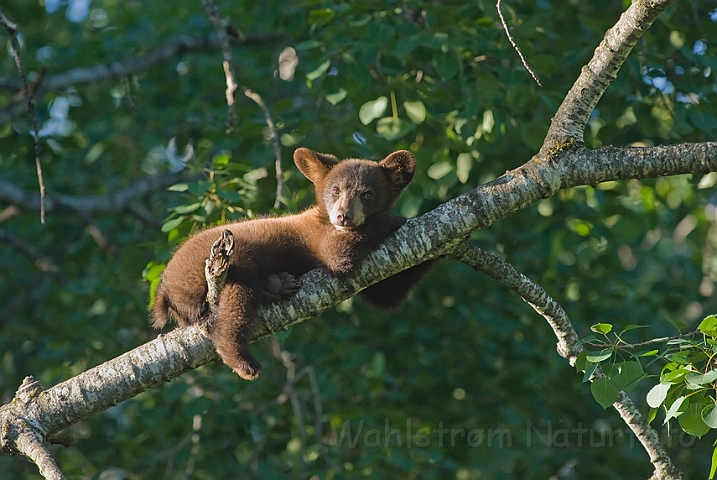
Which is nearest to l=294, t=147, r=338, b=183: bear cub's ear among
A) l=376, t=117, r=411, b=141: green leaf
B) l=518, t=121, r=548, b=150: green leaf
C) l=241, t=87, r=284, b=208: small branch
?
l=241, t=87, r=284, b=208: small branch

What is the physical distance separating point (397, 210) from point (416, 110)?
108 centimetres

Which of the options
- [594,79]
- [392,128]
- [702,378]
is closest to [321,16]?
[392,128]

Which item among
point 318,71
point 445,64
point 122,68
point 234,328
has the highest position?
point 445,64

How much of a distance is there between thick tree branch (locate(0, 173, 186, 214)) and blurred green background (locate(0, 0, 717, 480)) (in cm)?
8

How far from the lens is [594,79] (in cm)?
381

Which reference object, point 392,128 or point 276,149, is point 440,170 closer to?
point 392,128

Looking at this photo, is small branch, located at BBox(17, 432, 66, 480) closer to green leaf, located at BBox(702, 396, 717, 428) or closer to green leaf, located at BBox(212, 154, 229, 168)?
green leaf, located at BBox(212, 154, 229, 168)

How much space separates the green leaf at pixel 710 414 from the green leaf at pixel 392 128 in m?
3.29

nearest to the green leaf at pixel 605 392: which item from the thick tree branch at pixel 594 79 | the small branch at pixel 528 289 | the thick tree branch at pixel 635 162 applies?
the small branch at pixel 528 289

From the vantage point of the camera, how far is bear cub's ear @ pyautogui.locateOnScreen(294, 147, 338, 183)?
500 centimetres

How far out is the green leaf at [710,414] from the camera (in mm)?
2928

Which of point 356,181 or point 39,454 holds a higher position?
point 356,181

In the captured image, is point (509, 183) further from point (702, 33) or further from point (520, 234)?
point (520, 234)

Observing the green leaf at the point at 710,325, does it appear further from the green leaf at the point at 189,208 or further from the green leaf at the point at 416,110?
the green leaf at the point at 416,110
